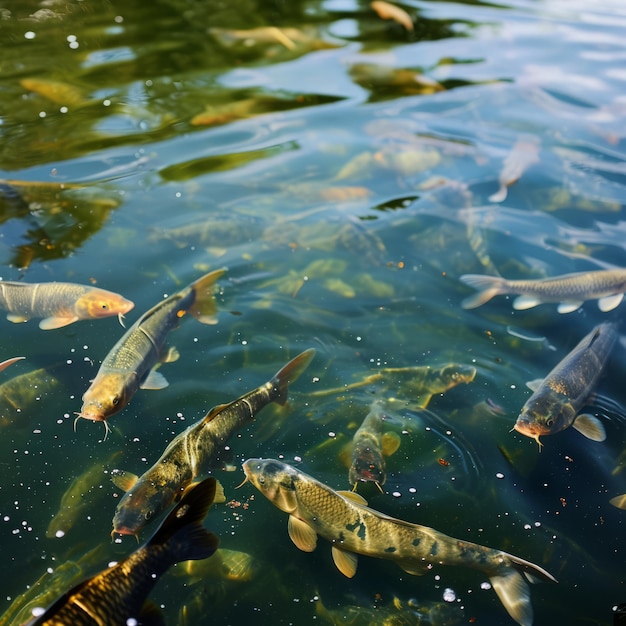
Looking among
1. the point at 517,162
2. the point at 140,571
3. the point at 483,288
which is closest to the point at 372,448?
the point at 140,571

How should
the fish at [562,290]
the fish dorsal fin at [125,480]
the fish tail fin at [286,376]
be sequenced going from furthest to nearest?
the fish at [562,290] < the fish tail fin at [286,376] < the fish dorsal fin at [125,480]

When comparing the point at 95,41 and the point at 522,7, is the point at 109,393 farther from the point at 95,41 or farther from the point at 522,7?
the point at 522,7

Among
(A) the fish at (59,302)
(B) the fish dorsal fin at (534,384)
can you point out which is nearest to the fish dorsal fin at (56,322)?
(A) the fish at (59,302)

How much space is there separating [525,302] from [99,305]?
3057 millimetres

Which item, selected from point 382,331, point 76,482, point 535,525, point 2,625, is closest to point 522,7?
point 382,331

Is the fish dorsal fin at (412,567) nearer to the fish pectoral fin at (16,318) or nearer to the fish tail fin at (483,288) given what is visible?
the fish tail fin at (483,288)

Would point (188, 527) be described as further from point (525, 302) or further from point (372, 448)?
point (525, 302)

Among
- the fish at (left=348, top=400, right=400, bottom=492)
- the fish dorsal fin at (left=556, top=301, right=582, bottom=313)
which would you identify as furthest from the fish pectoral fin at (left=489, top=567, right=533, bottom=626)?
the fish dorsal fin at (left=556, top=301, right=582, bottom=313)

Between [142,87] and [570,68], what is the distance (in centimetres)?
576

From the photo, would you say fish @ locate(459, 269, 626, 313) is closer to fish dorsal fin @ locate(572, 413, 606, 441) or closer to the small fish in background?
fish dorsal fin @ locate(572, 413, 606, 441)

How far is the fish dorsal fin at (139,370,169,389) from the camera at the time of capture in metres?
3.90

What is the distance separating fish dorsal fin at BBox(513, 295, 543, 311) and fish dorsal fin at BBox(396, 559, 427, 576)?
243 cm

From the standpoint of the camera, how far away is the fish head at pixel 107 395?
353 centimetres

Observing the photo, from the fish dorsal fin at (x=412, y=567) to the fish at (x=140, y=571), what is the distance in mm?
919
